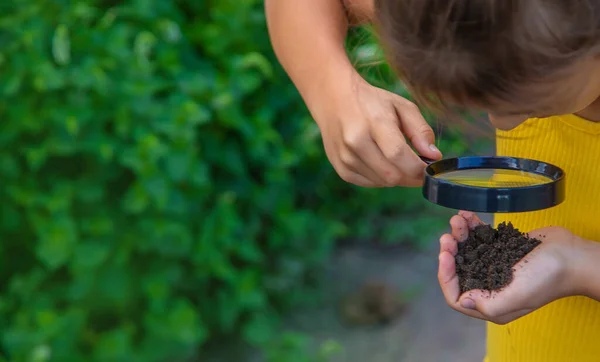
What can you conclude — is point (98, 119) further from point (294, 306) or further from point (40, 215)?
point (294, 306)

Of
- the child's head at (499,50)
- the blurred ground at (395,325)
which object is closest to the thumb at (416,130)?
the child's head at (499,50)

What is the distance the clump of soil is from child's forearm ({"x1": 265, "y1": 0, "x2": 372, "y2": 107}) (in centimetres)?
28

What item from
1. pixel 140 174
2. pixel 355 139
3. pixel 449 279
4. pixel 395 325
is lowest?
pixel 395 325

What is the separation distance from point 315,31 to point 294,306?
4.97ft

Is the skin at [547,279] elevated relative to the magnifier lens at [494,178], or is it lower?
lower

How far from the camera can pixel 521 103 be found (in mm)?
814

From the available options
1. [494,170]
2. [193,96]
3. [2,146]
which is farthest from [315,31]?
[2,146]

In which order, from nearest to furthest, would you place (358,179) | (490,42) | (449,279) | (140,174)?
(490,42), (449,279), (358,179), (140,174)

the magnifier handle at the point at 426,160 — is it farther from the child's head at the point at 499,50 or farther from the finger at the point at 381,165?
the child's head at the point at 499,50

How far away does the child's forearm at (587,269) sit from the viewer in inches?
37.3

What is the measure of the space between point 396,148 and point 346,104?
0.11 metres

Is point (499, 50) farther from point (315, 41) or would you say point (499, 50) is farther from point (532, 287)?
point (315, 41)

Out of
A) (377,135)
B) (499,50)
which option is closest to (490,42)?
(499,50)

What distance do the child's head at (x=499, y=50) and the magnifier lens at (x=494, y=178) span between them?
15 cm
